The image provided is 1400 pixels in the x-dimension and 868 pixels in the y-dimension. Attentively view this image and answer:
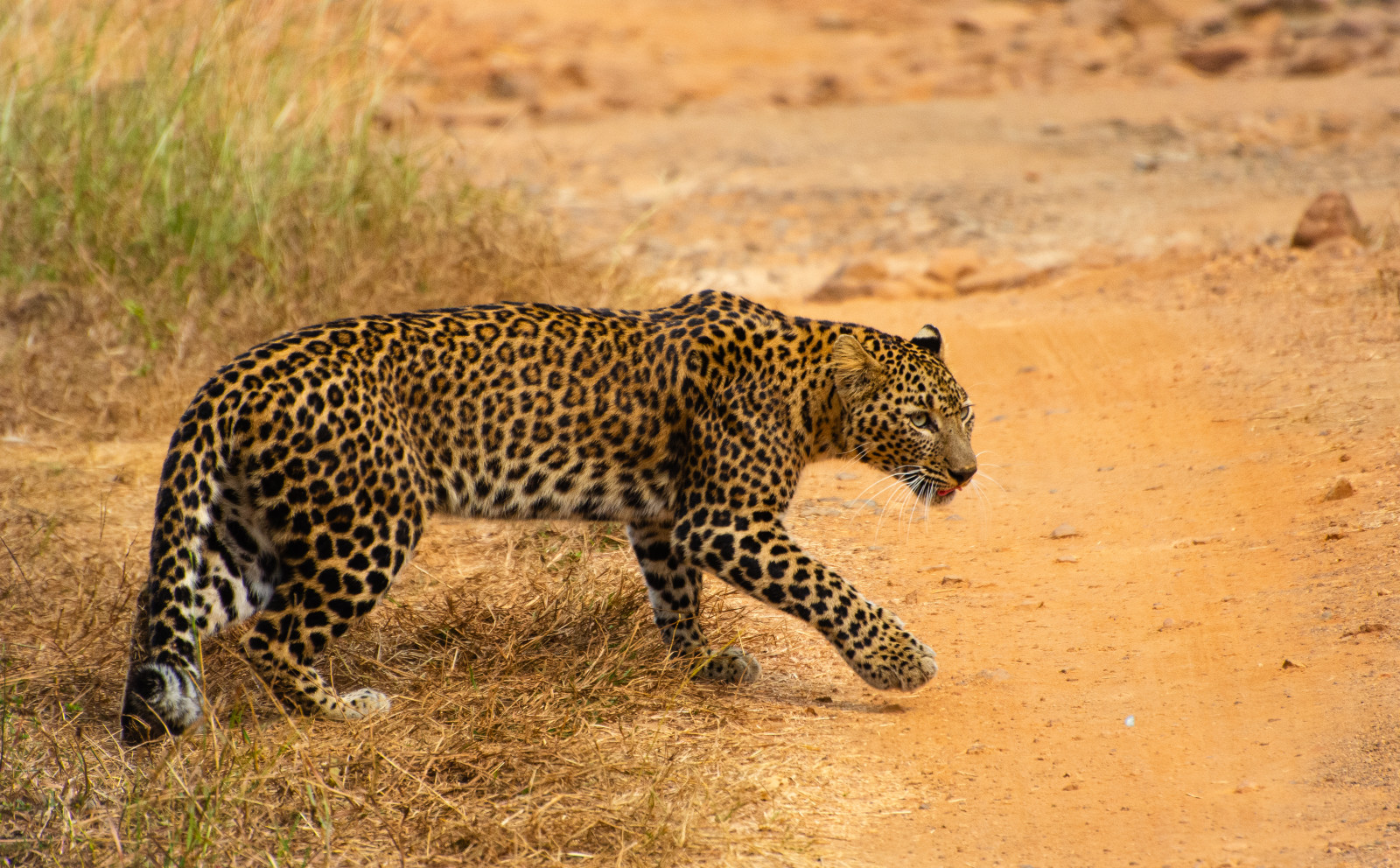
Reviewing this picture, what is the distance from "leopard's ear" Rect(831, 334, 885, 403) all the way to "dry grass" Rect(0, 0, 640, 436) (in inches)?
150

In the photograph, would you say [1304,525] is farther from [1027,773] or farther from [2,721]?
[2,721]

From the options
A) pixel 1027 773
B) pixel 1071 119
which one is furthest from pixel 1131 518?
pixel 1071 119

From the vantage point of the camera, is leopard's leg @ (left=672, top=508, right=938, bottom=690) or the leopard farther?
leopard's leg @ (left=672, top=508, right=938, bottom=690)

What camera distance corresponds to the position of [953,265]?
40.5ft

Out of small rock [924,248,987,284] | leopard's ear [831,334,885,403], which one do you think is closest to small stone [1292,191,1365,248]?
small rock [924,248,987,284]

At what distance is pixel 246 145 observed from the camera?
984 centimetres

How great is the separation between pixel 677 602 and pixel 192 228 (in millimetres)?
5108

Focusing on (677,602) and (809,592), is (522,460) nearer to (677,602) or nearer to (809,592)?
(677,602)

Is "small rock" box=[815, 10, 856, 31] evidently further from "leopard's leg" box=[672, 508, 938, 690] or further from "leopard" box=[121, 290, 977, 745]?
"leopard's leg" box=[672, 508, 938, 690]

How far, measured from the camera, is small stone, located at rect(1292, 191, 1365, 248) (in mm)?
11258

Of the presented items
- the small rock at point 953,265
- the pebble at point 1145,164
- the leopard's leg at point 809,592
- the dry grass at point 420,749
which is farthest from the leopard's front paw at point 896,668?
the pebble at point 1145,164

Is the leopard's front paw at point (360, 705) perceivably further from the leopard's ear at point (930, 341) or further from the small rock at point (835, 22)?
the small rock at point (835, 22)

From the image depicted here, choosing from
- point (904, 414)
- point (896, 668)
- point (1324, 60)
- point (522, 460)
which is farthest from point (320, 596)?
point (1324, 60)

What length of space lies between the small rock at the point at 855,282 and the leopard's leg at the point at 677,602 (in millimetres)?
6188
